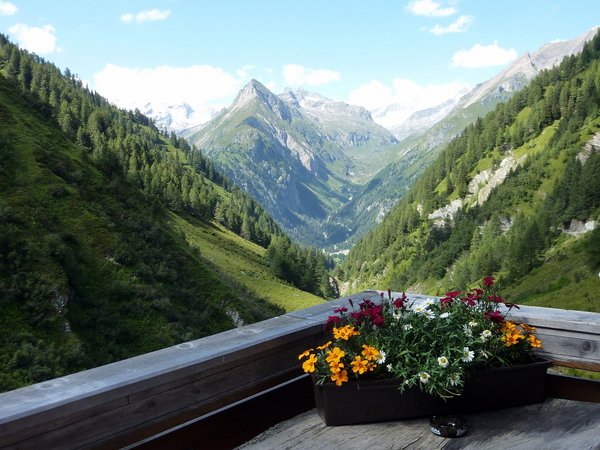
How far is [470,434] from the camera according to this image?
3662 millimetres

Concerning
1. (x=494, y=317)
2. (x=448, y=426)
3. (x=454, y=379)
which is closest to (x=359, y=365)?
A: (x=454, y=379)

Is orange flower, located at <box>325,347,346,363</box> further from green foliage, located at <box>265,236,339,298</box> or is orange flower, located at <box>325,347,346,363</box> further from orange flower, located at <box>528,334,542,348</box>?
green foliage, located at <box>265,236,339,298</box>

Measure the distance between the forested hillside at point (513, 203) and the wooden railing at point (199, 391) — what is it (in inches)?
2508

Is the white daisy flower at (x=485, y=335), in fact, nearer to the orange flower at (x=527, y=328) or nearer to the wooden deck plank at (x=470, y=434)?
the orange flower at (x=527, y=328)

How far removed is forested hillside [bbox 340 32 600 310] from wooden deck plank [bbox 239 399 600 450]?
6429 centimetres

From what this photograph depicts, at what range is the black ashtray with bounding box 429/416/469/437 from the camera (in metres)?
3.65

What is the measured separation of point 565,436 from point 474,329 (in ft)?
3.42

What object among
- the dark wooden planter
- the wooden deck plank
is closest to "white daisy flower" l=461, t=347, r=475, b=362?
the dark wooden planter

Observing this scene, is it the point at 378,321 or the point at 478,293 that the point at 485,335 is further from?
the point at 378,321

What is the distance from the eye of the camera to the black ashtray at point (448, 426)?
144 inches

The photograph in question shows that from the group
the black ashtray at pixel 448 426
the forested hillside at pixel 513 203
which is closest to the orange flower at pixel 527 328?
the black ashtray at pixel 448 426

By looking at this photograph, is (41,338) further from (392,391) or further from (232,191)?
(232,191)

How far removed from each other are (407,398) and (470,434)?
1.86 ft

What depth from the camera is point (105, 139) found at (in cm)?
11750
